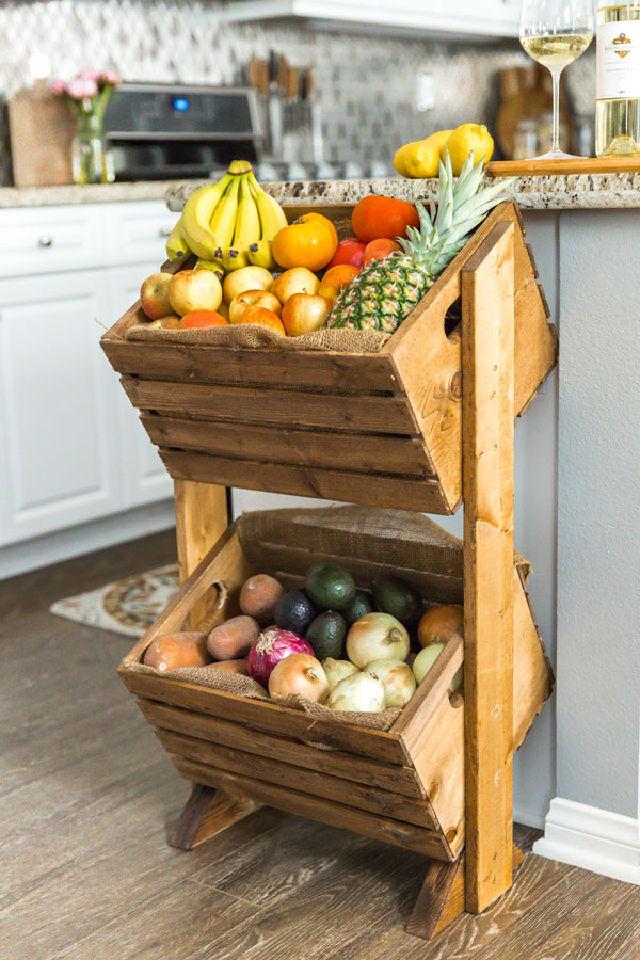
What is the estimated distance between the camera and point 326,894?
1849mm

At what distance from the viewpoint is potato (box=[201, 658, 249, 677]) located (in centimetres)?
183

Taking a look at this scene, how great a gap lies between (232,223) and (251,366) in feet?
1.11

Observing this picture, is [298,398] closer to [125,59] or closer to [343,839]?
[343,839]

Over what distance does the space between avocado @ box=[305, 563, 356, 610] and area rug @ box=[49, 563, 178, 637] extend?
117 cm

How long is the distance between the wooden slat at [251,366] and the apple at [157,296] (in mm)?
48

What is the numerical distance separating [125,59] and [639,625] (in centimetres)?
331

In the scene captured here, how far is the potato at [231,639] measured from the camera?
1.88 metres

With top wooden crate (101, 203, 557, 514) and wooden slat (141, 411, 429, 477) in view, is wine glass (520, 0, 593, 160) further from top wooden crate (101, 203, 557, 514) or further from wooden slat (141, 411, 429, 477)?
wooden slat (141, 411, 429, 477)

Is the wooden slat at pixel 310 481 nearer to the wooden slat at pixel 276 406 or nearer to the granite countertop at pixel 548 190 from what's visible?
the wooden slat at pixel 276 406

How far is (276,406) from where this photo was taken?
164cm

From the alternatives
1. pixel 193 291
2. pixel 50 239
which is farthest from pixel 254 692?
pixel 50 239

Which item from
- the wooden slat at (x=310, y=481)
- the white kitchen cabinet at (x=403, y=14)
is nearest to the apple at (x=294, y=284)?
the wooden slat at (x=310, y=481)

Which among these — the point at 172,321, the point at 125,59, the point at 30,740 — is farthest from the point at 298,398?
the point at 125,59

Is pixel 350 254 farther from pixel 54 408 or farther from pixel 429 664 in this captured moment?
pixel 54 408
